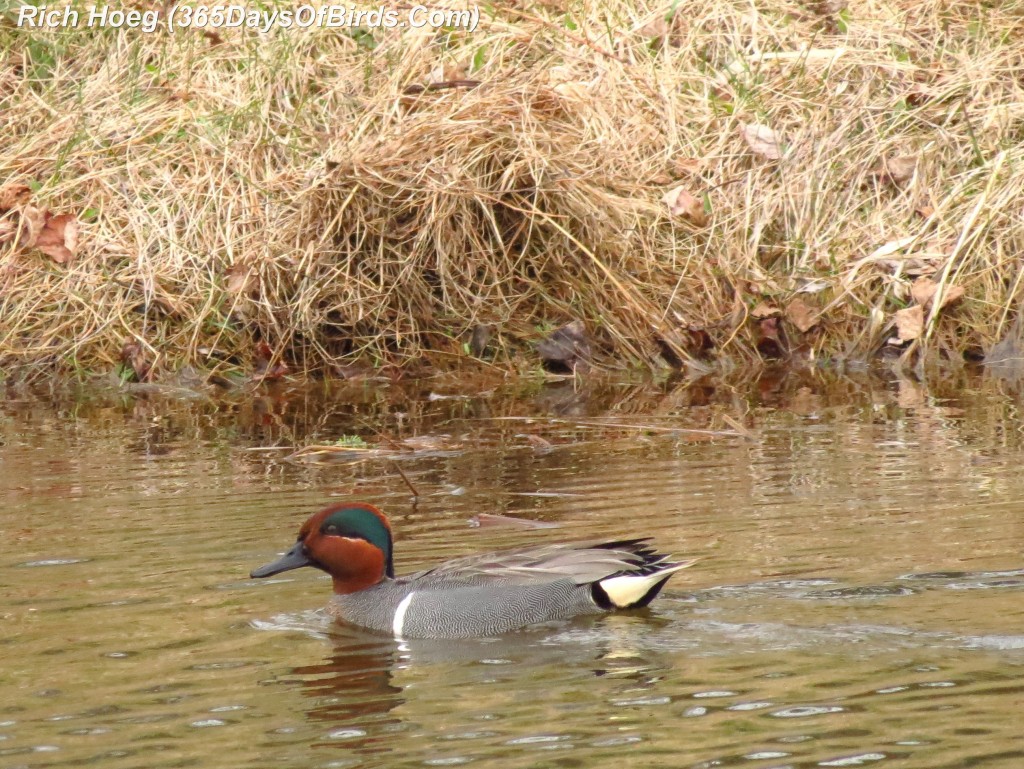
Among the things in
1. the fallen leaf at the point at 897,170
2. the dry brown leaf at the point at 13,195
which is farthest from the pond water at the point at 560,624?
the dry brown leaf at the point at 13,195

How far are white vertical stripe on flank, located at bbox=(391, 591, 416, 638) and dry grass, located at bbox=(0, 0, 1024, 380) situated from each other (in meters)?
5.11

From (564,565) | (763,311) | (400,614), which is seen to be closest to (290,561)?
Answer: (400,614)

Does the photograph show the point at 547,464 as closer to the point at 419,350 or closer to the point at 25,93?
the point at 419,350

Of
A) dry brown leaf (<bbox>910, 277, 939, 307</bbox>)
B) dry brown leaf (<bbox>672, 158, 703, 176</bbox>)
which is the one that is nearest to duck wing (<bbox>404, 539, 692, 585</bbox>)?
dry brown leaf (<bbox>910, 277, 939, 307</bbox>)

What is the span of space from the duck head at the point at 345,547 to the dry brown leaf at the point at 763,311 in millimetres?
5205

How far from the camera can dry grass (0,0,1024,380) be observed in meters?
10.3

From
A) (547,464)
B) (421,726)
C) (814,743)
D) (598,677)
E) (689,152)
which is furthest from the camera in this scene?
(689,152)

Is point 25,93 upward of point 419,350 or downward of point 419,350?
upward

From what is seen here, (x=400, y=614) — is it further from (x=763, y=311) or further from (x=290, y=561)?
(x=763, y=311)

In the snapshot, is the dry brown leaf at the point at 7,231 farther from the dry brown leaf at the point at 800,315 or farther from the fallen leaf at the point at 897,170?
the fallen leaf at the point at 897,170

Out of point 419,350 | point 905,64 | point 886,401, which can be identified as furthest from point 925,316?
point 419,350

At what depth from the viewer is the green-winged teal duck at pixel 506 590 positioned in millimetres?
5176

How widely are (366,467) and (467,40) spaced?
5.07 meters

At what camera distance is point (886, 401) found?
28.9 feet
